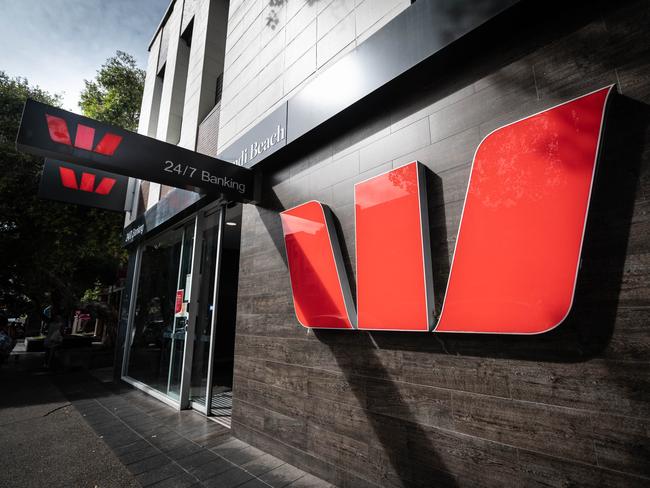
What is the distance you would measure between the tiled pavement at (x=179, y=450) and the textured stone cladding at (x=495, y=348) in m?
0.28

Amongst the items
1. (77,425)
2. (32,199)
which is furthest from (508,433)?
(32,199)

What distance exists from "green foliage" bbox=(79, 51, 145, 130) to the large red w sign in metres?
14.5

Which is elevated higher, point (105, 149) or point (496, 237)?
point (105, 149)

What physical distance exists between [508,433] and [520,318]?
28.0 inches

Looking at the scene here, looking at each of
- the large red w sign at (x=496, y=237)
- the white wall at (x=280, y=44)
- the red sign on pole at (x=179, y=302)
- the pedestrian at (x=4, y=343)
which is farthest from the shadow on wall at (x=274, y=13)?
the pedestrian at (x=4, y=343)

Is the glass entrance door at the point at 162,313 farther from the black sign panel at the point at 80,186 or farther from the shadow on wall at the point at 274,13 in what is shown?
the shadow on wall at the point at 274,13

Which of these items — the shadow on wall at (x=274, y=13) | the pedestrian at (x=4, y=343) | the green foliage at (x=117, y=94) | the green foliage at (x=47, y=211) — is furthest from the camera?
the green foliage at (x=117, y=94)

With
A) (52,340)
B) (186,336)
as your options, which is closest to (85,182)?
(186,336)

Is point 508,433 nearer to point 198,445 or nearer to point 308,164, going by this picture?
point 308,164

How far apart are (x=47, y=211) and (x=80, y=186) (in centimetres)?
505

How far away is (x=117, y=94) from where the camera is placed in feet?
45.6

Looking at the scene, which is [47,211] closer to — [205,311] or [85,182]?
[85,182]

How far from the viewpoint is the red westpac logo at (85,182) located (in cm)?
678

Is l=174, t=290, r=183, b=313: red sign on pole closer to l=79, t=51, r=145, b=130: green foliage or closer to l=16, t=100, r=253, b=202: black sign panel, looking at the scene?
l=16, t=100, r=253, b=202: black sign panel
